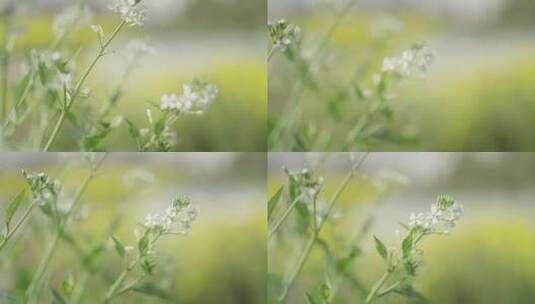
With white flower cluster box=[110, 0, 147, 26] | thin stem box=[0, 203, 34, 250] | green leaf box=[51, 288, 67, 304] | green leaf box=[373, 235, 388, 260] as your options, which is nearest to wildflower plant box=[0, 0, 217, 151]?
white flower cluster box=[110, 0, 147, 26]

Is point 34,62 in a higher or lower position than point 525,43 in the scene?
lower

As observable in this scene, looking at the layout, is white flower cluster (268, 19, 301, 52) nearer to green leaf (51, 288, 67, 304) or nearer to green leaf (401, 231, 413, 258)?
green leaf (401, 231, 413, 258)

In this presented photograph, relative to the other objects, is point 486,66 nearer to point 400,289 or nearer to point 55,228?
point 400,289

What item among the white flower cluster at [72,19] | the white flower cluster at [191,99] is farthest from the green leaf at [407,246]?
the white flower cluster at [72,19]

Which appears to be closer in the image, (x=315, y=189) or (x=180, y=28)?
(x=315, y=189)

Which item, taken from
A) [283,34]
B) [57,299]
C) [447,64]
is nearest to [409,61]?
[447,64]

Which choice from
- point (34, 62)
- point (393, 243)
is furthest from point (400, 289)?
point (34, 62)
